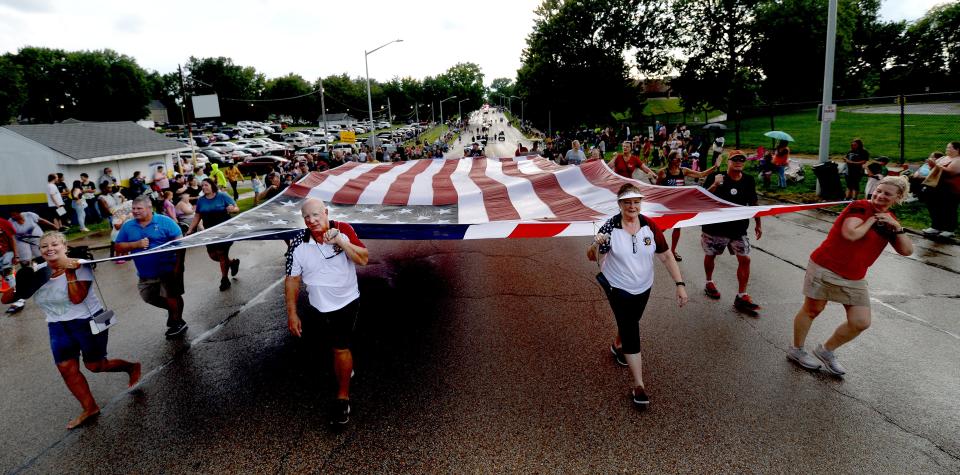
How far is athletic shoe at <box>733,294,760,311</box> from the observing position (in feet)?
17.8

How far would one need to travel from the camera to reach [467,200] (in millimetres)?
6398

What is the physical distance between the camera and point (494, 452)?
3.25 m

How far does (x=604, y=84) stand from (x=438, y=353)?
37849 mm

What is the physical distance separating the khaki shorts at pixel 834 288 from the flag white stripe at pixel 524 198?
7.93 feet

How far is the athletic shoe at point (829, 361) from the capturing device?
4.04 metres

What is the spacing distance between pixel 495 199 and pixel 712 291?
3.01m

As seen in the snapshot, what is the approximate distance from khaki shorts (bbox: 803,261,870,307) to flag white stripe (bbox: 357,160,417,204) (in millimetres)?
5130

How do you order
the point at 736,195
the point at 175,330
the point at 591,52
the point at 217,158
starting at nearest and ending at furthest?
the point at 736,195, the point at 175,330, the point at 217,158, the point at 591,52

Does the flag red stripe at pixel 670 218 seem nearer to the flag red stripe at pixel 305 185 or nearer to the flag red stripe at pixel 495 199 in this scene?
the flag red stripe at pixel 495 199

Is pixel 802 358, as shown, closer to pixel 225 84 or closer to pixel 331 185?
pixel 331 185

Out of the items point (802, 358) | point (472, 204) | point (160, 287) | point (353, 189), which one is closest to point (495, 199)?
point (472, 204)

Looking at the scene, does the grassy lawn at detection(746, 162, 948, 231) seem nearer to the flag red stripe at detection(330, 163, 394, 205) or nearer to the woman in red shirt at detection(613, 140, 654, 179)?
the woman in red shirt at detection(613, 140, 654, 179)

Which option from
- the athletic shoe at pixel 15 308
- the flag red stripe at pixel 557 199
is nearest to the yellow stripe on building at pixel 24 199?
the athletic shoe at pixel 15 308

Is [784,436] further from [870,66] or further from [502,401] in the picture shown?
[870,66]
